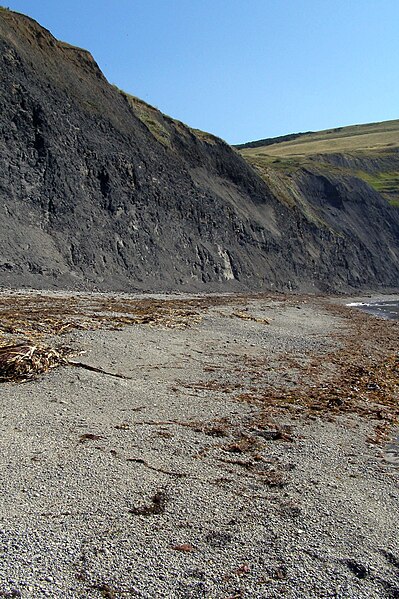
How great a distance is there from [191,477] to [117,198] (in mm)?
32577

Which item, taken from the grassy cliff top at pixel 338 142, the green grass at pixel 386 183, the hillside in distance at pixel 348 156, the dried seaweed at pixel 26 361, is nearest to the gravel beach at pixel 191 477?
the dried seaweed at pixel 26 361

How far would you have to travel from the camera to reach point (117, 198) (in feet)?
125

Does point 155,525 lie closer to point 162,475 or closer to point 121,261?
point 162,475

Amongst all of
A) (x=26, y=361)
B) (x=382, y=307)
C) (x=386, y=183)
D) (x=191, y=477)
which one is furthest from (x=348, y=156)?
(x=191, y=477)

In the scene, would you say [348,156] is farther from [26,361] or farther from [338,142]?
[26,361]

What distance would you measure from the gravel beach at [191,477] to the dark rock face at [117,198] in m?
17.6

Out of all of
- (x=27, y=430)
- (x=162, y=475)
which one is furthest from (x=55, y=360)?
(x=162, y=475)

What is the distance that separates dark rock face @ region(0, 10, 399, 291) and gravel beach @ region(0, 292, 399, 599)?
1762cm

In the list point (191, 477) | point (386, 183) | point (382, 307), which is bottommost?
point (382, 307)

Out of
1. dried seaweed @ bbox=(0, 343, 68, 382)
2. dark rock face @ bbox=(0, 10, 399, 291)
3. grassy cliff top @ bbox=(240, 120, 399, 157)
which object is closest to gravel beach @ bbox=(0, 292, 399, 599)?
dried seaweed @ bbox=(0, 343, 68, 382)

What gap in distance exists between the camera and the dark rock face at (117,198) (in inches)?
1267

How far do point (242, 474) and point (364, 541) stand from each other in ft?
6.80

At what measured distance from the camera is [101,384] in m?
11.2

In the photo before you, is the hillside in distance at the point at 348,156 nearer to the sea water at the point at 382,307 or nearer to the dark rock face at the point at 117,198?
the dark rock face at the point at 117,198
